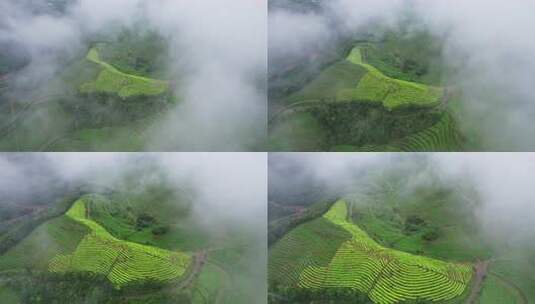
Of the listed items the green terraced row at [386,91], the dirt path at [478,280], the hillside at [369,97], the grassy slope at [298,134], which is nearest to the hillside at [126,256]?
the grassy slope at [298,134]

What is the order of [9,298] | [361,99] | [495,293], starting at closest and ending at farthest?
[495,293]
[9,298]
[361,99]

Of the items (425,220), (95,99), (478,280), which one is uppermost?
(95,99)

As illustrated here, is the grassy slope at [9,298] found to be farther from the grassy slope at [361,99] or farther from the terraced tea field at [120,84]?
the grassy slope at [361,99]

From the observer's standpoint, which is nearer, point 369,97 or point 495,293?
point 495,293

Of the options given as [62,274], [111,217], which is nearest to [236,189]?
[111,217]

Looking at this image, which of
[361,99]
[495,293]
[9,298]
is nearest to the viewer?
[495,293]

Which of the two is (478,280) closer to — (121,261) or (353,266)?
(353,266)

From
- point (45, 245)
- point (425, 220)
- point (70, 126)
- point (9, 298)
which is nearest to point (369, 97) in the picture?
point (425, 220)

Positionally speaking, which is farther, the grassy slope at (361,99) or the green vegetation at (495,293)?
the grassy slope at (361,99)
